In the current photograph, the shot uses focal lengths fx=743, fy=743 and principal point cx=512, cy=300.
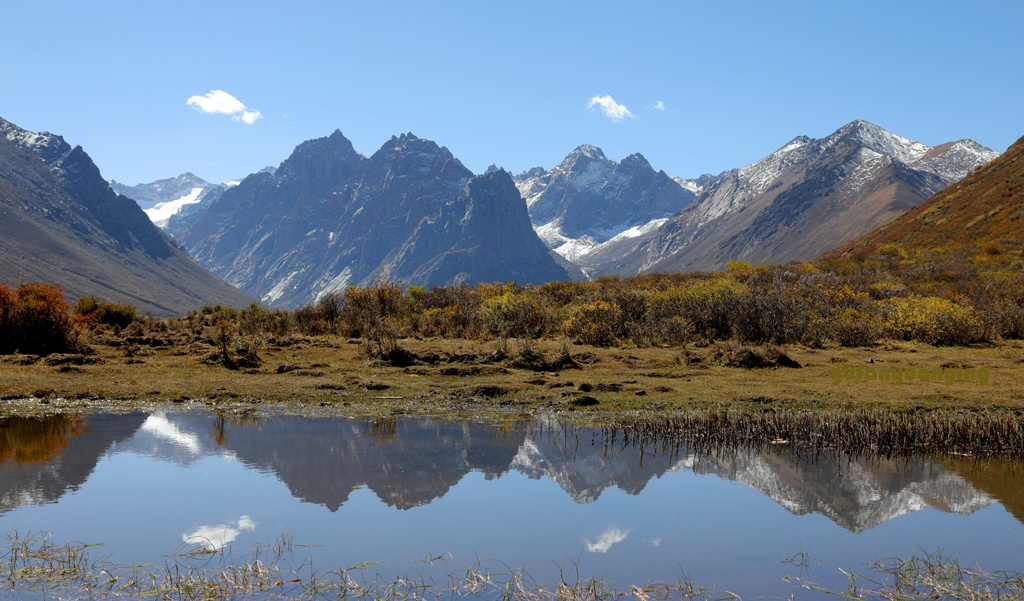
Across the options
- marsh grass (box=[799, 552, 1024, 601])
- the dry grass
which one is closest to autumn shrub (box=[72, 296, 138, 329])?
the dry grass

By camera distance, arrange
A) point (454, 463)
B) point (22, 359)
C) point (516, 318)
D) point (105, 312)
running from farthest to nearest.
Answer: point (516, 318) → point (105, 312) → point (22, 359) → point (454, 463)

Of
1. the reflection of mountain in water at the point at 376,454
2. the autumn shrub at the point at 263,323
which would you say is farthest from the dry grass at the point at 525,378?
the autumn shrub at the point at 263,323

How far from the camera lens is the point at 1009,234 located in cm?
8444

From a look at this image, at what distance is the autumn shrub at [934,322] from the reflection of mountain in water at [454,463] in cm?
2602

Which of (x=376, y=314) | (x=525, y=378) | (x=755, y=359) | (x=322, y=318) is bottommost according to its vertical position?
(x=525, y=378)

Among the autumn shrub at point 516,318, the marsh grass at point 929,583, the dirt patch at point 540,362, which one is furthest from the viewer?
the autumn shrub at point 516,318

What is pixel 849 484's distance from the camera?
1880 cm

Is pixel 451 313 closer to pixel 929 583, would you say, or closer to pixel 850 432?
pixel 850 432

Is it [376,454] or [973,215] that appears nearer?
[376,454]

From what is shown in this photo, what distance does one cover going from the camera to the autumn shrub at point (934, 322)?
143ft

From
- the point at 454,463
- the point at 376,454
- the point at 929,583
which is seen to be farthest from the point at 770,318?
the point at 929,583

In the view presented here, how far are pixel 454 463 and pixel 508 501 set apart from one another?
136 inches

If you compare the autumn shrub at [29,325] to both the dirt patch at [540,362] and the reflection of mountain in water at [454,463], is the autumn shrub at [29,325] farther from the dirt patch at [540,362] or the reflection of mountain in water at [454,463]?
the dirt patch at [540,362]

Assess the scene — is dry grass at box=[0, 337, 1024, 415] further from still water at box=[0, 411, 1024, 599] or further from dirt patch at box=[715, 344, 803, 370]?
still water at box=[0, 411, 1024, 599]
